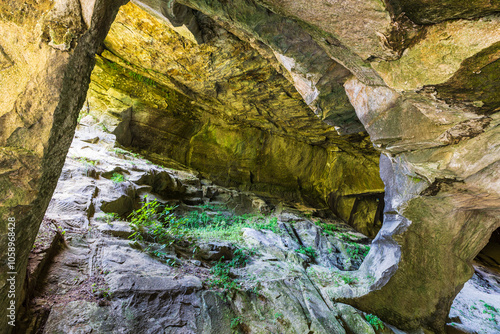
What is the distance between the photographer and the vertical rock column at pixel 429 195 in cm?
315

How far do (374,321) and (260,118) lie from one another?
29.9ft

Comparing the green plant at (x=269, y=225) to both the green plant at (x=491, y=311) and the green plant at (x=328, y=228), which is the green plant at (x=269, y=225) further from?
the green plant at (x=491, y=311)

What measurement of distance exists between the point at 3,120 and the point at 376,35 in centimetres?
368

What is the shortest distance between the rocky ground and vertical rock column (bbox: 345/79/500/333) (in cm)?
81

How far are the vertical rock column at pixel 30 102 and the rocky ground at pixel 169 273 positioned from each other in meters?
1.04

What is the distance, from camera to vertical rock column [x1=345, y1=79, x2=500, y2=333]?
3.15m

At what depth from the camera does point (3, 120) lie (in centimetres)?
188

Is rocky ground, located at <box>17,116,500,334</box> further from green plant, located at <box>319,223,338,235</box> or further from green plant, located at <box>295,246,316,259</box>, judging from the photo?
green plant, located at <box>319,223,338,235</box>

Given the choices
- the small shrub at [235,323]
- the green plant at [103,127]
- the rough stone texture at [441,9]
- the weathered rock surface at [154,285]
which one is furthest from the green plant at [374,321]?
the green plant at [103,127]

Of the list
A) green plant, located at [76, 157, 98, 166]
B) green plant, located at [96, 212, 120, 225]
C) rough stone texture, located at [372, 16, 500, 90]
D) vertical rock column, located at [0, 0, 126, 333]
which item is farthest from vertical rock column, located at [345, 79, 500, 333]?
green plant, located at [76, 157, 98, 166]

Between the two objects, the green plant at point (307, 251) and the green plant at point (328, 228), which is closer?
the green plant at point (307, 251)

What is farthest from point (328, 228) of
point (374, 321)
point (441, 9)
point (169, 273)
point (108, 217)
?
point (441, 9)

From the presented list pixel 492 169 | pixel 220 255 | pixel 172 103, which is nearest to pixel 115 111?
pixel 172 103

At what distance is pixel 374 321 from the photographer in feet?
15.4
